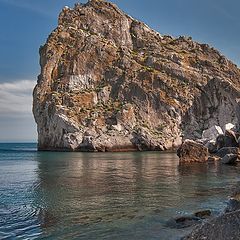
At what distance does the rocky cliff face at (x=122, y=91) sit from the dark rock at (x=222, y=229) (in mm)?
92227

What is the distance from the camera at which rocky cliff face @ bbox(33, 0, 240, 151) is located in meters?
109

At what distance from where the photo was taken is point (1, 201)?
24.7m

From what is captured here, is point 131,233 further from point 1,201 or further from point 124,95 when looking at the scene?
point 124,95

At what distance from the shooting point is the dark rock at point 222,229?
33.4 feet

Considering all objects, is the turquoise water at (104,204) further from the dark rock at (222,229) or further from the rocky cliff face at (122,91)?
the rocky cliff face at (122,91)

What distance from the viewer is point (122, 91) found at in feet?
419

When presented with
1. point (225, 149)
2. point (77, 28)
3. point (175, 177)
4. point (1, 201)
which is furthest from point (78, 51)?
point (1, 201)

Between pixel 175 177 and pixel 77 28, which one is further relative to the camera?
pixel 77 28

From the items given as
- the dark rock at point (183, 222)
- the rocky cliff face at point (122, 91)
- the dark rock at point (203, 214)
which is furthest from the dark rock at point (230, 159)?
the rocky cliff face at point (122, 91)

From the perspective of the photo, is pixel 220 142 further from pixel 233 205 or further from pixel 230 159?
pixel 233 205

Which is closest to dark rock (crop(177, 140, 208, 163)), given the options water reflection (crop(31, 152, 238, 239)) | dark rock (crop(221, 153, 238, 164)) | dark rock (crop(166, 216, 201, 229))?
dark rock (crop(221, 153, 238, 164))

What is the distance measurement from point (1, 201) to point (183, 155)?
120ft

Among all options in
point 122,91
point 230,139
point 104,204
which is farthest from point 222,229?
point 122,91

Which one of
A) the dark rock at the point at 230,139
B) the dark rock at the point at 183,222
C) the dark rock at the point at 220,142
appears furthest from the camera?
the dark rock at the point at 220,142
